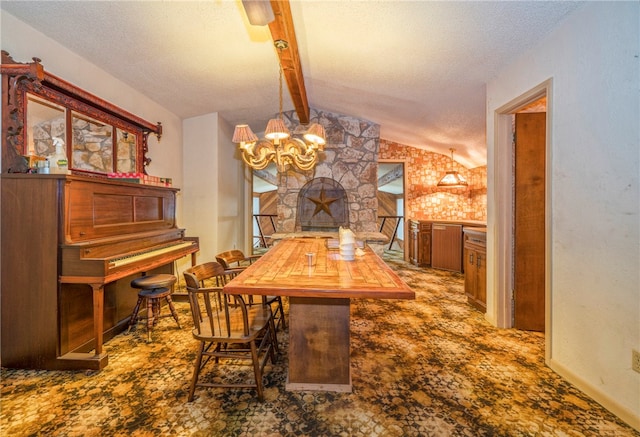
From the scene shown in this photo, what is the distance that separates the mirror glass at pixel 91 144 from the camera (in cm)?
247

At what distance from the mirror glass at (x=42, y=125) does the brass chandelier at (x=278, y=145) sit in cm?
136

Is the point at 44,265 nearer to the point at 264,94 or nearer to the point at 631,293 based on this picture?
the point at 264,94

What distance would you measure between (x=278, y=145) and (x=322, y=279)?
1.58 m

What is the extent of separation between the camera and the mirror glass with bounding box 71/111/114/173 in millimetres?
2473

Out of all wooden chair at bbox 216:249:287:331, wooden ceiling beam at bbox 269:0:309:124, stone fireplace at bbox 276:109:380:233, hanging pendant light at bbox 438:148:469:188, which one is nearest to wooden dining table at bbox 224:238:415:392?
wooden chair at bbox 216:249:287:331

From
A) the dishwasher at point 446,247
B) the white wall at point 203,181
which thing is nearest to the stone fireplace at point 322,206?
the white wall at point 203,181

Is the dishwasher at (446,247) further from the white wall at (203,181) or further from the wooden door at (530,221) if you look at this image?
the white wall at (203,181)

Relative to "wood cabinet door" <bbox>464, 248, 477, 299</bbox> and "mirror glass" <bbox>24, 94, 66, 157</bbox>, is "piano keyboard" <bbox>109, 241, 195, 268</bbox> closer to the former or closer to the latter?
"mirror glass" <bbox>24, 94, 66, 157</bbox>

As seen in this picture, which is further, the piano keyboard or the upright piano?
the piano keyboard

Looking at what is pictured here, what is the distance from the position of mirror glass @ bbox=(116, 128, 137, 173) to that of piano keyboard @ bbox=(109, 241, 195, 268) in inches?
42.6

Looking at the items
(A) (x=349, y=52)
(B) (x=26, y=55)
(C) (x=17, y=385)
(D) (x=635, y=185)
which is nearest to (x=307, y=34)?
(A) (x=349, y=52)

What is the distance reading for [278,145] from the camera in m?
2.68

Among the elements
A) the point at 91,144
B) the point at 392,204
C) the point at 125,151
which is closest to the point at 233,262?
the point at 91,144

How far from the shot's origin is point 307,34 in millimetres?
2557
